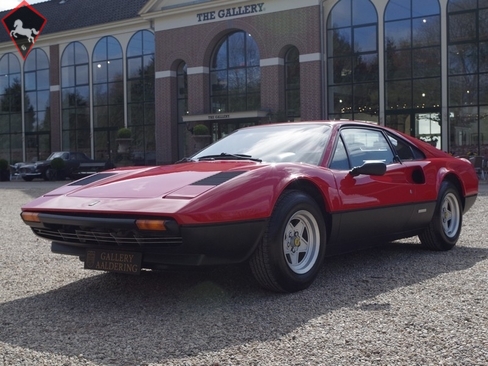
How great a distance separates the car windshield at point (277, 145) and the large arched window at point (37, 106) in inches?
1345

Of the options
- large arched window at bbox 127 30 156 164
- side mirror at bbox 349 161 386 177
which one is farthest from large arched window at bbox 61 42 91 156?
side mirror at bbox 349 161 386 177

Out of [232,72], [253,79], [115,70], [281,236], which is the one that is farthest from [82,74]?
[281,236]

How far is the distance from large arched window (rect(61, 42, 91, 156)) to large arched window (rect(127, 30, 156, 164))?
10.8ft

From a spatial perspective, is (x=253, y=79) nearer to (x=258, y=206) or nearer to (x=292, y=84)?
(x=292, y=84)

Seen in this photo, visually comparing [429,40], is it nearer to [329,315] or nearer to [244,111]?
[244,111]

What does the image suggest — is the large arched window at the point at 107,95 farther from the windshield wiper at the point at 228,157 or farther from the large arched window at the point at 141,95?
the windshield wiper at the point at 228,157

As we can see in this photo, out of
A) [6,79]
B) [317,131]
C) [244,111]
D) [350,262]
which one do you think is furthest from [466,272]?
[6,79]

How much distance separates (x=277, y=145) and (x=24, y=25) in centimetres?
4135

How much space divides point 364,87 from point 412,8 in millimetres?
3643

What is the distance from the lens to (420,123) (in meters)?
25.7

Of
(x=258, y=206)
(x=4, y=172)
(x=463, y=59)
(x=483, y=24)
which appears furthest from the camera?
(x=4, y=172)

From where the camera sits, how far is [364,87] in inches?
1055

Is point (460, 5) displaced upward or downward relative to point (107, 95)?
upward

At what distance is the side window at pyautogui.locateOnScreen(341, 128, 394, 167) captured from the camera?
18.1 feet
